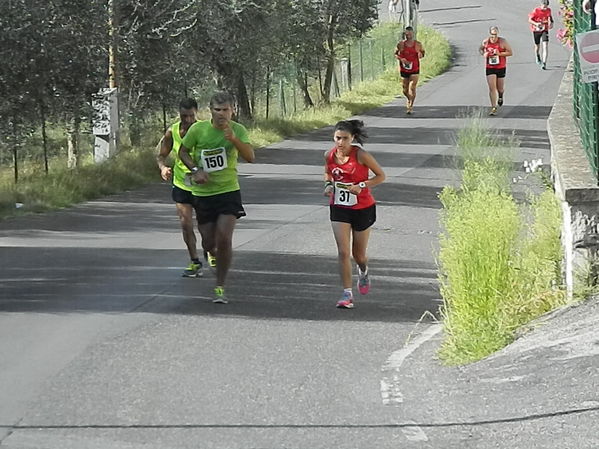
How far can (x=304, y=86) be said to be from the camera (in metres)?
37.7

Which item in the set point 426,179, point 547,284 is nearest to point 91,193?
point 426,179

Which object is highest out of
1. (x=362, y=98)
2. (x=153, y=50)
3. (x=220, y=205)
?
(x=153, y=50)

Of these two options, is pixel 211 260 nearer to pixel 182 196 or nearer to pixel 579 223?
pixel 182 196

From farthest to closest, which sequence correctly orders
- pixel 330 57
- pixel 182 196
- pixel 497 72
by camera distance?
pixel 330 57, pixel 497 72, pixel 182 196

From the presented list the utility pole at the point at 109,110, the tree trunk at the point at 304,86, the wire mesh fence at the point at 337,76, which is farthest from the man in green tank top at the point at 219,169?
the tree trunk at the point at 304,86

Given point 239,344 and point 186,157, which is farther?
point 186,157

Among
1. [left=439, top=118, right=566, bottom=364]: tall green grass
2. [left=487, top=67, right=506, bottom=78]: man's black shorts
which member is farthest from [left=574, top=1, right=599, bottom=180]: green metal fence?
[left=487, top=67, right=506, bottom=78]: man's black shorts

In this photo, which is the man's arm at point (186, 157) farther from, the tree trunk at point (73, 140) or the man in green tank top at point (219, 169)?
the tree trunk at point (73, 140)

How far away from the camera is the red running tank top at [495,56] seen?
29592 millimetres

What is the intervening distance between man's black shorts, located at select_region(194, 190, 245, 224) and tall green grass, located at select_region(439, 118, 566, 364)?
167 cm

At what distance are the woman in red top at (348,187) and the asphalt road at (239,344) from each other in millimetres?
432

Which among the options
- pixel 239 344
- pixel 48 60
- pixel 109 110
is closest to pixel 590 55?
pixel 239 344

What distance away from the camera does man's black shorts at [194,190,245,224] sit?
41.0 ft

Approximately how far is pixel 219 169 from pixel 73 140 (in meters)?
13.5
